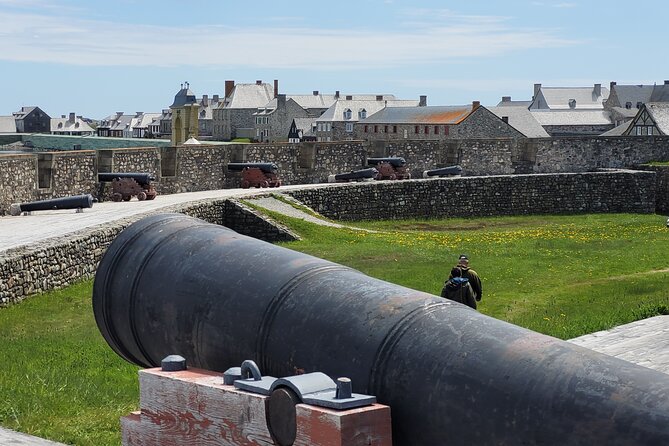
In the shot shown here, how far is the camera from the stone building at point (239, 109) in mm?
110438

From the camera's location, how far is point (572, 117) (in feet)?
276

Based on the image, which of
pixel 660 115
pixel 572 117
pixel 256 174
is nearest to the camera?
pixel 256 174

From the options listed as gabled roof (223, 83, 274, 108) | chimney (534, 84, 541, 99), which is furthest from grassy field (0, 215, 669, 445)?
gabled roof (223, 83, 274, 108)

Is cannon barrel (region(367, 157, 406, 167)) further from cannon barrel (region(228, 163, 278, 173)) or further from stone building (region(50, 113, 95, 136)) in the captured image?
stone building (region(50, 113, 95, 136))

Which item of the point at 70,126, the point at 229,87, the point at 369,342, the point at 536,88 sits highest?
the point at 536,88

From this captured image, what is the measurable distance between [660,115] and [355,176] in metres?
22.5

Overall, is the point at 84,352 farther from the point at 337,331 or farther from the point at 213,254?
the point at 337,331

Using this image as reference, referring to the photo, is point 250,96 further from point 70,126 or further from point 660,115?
point 660,115

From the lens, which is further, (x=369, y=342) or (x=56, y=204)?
(x=56, y=204)

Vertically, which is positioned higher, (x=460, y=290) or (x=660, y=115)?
(x=660, y=115)

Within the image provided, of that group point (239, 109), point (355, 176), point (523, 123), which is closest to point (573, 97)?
point (239, 109)

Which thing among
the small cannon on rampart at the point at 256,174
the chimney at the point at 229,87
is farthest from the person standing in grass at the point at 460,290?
the chimney at the point at 229,87

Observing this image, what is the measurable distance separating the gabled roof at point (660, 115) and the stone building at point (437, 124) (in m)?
8.76

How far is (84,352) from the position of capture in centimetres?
955
